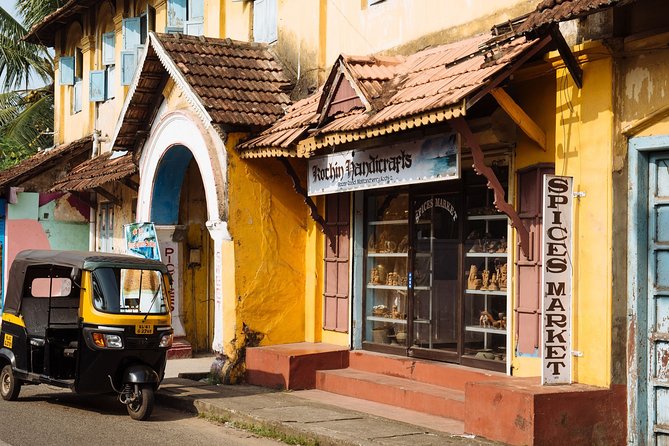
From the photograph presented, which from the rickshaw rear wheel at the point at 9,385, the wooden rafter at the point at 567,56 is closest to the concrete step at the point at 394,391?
the wooden rafter at the point at 567,56

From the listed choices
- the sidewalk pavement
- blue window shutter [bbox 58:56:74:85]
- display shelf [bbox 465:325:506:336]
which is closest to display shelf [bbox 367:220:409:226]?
display shelf [bbox 465:325:506:336]

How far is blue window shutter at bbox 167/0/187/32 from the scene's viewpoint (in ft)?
59.7

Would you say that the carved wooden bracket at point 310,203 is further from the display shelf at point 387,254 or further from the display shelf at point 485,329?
the display shelf at point 485,329

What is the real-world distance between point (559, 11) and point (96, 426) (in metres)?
6.40

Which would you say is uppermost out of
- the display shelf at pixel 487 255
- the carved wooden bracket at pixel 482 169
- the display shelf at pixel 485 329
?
the carved wooden bracket at pixel 482 169

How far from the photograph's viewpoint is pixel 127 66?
19.6 m

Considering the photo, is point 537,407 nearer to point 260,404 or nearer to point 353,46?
point 260,404

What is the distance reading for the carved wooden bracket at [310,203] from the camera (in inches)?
536

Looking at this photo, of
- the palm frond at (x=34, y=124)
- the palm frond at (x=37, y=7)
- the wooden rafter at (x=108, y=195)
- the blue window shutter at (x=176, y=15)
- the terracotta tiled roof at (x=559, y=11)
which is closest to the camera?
the terracotta tiled roof at (x=559, y=11)

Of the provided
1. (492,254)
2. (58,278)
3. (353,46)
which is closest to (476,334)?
(492,254)

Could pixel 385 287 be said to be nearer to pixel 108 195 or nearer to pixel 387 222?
pixel 387 222

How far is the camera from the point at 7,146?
97.0ft

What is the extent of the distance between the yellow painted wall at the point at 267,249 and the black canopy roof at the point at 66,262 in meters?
1.87

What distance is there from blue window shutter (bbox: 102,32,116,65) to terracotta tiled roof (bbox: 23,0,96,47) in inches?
42.0
